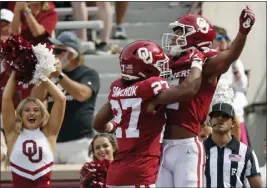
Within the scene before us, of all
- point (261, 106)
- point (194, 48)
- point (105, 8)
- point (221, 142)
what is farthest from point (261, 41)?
point (194, 48)

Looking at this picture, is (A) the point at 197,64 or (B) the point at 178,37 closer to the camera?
(A) the point at 197,64

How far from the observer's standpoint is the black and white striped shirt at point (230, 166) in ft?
25.9

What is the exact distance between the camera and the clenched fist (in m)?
6.75

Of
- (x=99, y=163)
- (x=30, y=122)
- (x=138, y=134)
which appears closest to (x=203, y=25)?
(x=138, y=134)

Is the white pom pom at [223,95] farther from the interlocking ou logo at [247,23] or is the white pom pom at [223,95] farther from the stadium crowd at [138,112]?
the interlocking ou logo at [247,23]

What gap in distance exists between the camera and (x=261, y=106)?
1184 cm

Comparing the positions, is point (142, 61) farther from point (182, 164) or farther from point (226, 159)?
point (226, 159)

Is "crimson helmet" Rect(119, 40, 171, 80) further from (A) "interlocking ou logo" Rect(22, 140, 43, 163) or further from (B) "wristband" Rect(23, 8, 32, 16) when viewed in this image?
(B) "wristband" Rect(23, 8, 32, 16)

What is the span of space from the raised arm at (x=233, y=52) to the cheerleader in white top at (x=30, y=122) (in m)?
1.55

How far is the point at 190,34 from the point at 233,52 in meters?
0.34

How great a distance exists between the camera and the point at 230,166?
7.91 m

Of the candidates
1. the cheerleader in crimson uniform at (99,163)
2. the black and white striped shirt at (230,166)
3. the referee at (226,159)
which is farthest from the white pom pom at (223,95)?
the cheerleader in crimson uniform at (99,163)

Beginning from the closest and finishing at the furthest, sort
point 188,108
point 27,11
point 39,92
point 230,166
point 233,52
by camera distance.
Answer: point 233,52, point 188,108, point 230,166, point 39,92, point 27,11

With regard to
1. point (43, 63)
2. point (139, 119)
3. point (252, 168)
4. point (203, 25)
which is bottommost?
point (252, 168)
